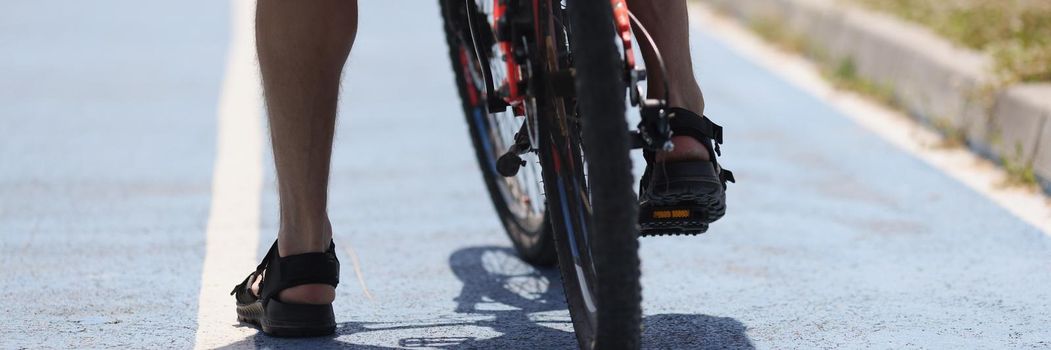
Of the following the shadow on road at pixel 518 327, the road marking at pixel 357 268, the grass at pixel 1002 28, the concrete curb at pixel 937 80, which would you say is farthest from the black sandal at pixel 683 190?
the grass at pixel 1002 28

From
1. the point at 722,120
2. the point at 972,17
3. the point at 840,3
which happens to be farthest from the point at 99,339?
Answer: the point at 840,3

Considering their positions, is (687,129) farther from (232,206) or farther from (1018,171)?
(1018,171)

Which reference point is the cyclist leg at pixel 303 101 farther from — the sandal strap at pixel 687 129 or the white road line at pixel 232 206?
the sandal strap at pixel 687 129

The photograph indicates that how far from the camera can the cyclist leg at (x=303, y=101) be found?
132 inches

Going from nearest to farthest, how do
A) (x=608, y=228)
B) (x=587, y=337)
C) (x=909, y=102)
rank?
(x=608, y=228) → (x=587, y=337) → (x=909, y=102)

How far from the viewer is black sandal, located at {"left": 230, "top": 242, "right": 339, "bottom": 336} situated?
3.51m

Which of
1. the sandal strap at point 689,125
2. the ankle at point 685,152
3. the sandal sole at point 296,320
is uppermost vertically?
the sandal strap at point 689,125

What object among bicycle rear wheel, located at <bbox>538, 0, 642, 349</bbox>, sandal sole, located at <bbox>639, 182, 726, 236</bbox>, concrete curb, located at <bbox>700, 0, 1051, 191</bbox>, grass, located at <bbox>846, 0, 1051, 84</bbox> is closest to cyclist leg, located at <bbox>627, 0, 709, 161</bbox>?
sandal sole, located at <bbox>639, 182, 726, 236</bbox>

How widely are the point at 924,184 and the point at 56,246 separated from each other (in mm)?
2762

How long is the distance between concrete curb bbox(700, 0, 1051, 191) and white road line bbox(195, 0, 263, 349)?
248 centimetres

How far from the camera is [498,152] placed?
14.7 feet

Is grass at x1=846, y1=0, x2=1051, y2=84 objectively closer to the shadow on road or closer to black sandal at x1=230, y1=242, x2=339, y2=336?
the shadow on road

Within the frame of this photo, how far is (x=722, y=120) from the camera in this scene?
6875 millimetres

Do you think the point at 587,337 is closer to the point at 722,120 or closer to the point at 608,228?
the point at 608,228
